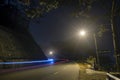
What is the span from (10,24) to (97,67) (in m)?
39.4

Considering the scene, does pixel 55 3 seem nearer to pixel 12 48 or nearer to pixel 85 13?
pixel 85 13

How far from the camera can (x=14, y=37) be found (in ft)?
180

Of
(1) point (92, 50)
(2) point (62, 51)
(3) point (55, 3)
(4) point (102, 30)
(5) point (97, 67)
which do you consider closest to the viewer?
→ (3) point (55, 3)

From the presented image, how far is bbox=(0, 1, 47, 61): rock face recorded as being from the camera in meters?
46.1

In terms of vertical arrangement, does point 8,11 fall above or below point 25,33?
above

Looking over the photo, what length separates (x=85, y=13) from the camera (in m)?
14.2

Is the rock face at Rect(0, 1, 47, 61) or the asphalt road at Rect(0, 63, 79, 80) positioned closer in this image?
the asphalt road at Rect(0, 63, 79, 80)

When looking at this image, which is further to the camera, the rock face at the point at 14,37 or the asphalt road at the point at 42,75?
the rock face at the point at 14,37

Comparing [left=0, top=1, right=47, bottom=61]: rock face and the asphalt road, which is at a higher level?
[left=0, top=1, right=47, bottom=61]: rock face

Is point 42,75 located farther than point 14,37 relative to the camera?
No

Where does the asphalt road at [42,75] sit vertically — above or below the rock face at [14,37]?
below

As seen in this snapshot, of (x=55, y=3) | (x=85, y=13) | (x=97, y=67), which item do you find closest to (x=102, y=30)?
(x=85, y=13)

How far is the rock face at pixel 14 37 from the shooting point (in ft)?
151

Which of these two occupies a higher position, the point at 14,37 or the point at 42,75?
the point at 14,37
